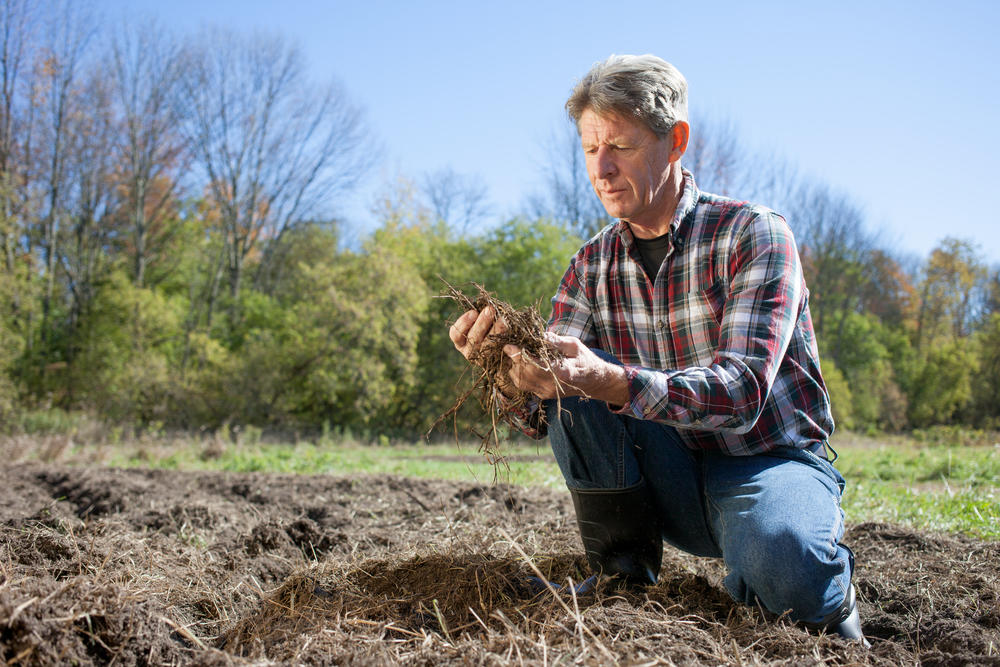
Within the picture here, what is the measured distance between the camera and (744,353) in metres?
2.13

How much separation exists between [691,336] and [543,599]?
1120 mm

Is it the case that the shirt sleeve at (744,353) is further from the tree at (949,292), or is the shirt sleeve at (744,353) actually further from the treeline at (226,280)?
the tree at (949,292)

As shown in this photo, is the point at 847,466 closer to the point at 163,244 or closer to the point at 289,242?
the point at 163,244

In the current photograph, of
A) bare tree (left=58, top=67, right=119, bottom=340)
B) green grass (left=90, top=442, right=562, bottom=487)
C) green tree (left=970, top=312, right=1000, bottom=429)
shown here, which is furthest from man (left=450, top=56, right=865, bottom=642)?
green tree (left=970, top=312, right=1000, bottom=429)

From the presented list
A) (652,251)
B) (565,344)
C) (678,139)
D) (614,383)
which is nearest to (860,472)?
(652,251)

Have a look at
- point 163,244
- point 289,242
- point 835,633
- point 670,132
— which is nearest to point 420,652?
point 835,633

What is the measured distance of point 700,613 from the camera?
219 centimetres

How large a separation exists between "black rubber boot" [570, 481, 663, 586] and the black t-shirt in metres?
0.85

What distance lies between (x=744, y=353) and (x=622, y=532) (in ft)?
2.57

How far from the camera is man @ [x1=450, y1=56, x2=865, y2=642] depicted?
6.74 ft

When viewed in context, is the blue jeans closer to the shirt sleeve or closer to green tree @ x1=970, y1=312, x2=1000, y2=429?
the shirt sleeve

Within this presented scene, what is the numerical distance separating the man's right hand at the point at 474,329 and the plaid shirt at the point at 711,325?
0.37 m

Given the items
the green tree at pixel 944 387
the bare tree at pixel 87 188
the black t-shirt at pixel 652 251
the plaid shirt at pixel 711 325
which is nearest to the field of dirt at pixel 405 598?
the plaid shirt at pixel 711 325

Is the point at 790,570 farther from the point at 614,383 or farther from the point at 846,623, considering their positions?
the point at 614,383
